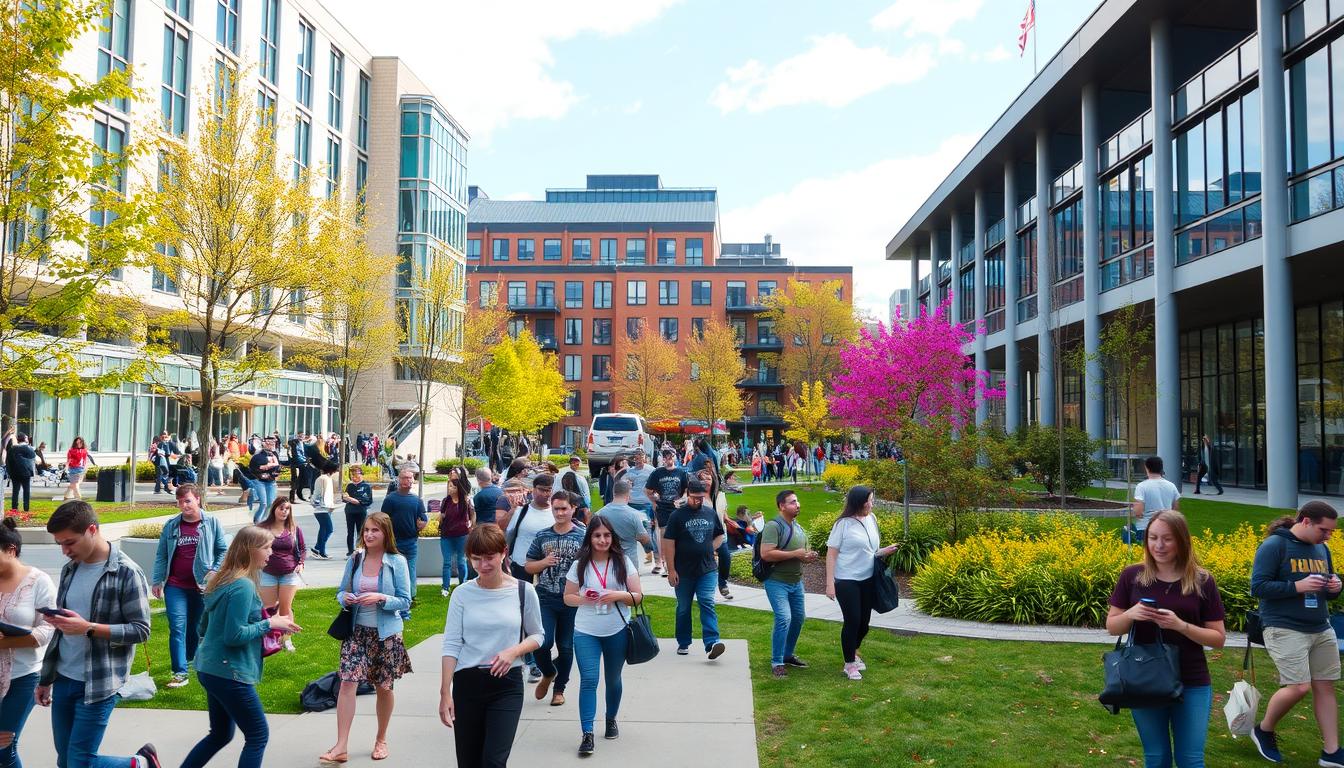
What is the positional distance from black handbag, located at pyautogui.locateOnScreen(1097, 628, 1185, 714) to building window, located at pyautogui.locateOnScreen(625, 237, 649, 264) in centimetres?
8075

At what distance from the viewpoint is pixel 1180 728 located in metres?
4.59

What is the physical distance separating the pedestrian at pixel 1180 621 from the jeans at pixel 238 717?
455cm

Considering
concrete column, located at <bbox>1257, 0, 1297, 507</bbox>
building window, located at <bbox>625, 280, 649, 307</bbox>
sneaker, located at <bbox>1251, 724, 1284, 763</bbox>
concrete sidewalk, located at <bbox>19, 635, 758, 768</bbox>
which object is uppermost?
building window, located at <bbox>625, 280, 649, 307</bbox>

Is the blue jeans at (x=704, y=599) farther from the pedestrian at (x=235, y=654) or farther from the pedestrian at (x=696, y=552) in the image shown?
the pedestrian at (x=235, y=654)

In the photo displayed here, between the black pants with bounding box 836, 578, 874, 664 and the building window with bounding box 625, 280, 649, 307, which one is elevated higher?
the building window with bounding box 625, 280, 649, 307

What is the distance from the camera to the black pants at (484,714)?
4738mm

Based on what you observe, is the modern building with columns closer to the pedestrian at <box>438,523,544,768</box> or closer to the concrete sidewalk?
the concrete sidewalk

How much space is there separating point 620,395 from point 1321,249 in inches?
2273

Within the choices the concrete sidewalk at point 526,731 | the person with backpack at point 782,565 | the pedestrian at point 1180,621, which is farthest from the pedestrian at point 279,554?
the pedestrian at point 1180,621

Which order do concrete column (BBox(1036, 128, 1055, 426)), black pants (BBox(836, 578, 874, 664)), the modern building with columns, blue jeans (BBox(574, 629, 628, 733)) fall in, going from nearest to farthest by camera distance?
1. blue jeans (BBox(574, 629, 628, 733))
2. black pants (BBox(836, 578, 874, 664))
3. the modern building with columns
4. concrete column (BBox(1036, 128, 1055, 426))

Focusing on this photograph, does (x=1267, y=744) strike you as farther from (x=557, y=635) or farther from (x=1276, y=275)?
(x=1276, y=275)

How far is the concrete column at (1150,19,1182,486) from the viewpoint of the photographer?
23.4 m

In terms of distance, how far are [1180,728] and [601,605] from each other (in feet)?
11.7

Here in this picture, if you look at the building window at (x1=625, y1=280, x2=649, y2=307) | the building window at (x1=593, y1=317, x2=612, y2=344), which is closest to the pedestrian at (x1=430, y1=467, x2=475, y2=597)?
the building window at (x1=625, y1=280, x2=649, y2=307)
